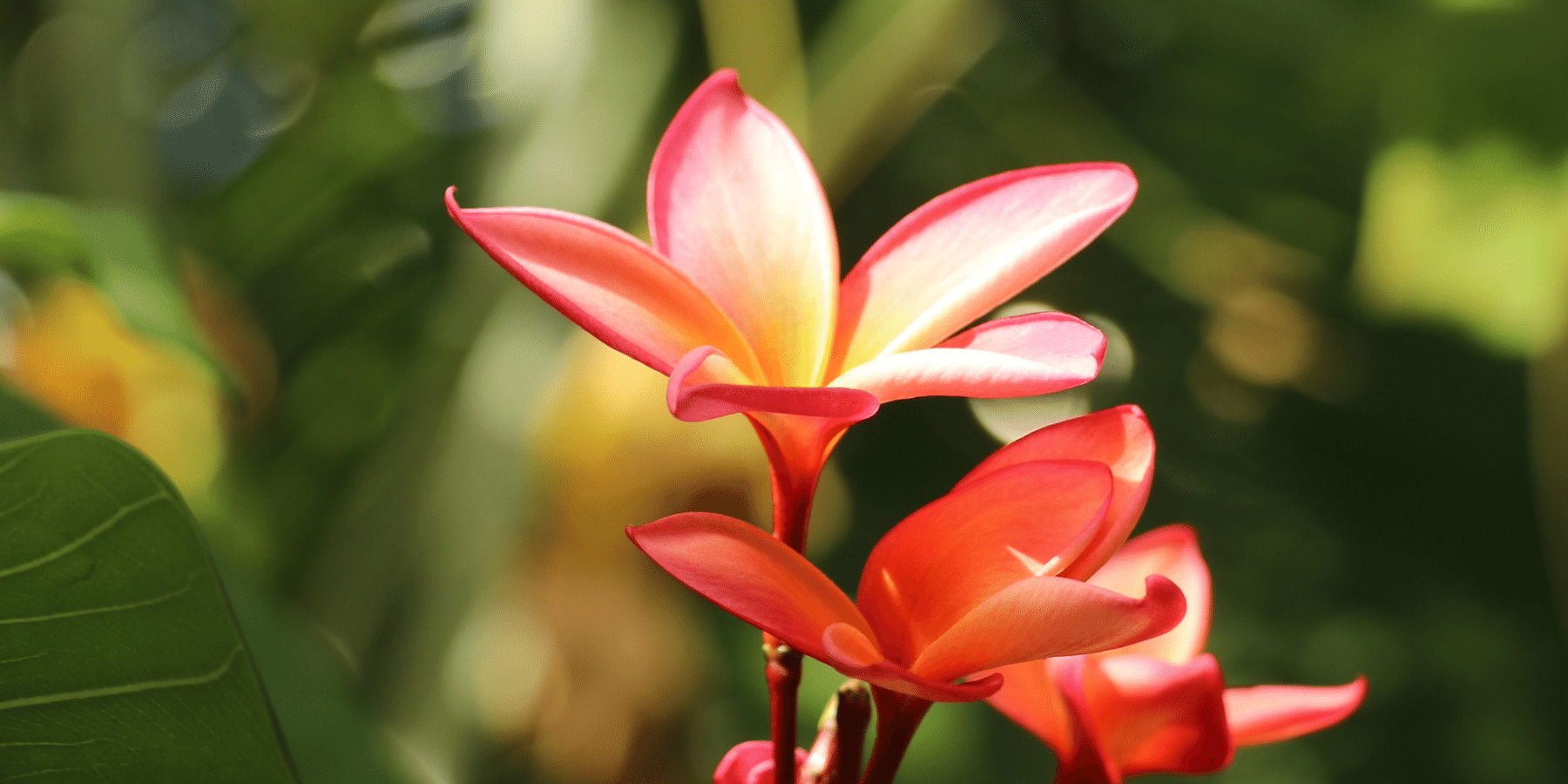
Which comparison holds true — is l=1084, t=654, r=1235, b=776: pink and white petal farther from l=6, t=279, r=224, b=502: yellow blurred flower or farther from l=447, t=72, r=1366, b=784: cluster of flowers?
l=6, t=279, r=224, b=502: yellow blurred flower

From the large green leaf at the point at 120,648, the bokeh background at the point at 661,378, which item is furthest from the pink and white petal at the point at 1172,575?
the bokeh background at the point at 661,378

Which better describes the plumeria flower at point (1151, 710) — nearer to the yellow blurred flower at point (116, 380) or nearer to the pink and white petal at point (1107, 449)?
the pink and white petal at point (1107, 449)

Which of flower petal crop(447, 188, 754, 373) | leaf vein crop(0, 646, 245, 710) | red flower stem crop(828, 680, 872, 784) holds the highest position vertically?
flower petal crop(447, 188, 754, 373)

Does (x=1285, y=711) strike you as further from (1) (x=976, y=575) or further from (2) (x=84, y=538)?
(2) (x=84, y=538)

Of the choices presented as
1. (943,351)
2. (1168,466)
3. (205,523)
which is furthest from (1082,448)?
(1168,466)

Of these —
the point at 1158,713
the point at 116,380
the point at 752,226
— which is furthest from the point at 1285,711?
the point at 116,380

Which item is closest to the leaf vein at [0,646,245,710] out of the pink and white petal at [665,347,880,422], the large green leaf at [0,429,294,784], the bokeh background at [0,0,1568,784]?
the large green leaf at [0,429,294,784]
